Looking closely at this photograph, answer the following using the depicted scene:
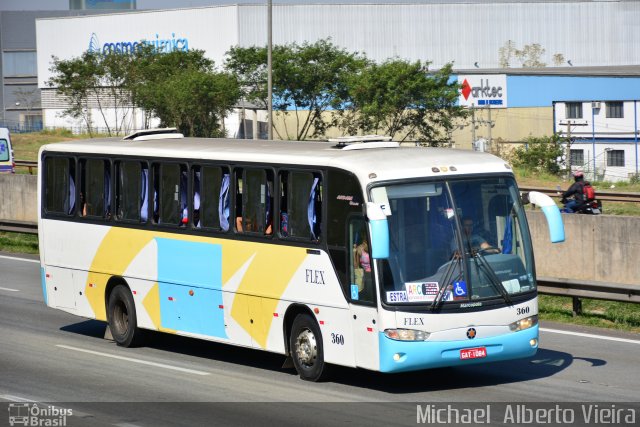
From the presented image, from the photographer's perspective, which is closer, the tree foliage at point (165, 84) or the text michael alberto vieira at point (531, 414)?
the text michael alberto vieira at point (531, 414)

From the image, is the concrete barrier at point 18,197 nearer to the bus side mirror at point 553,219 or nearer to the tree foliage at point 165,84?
the bus side mirror at point 553,219

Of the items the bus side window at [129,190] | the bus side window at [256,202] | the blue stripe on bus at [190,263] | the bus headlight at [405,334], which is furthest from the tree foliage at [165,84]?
the bus headlight at [405,334]

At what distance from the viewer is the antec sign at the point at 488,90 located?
76.8 metres

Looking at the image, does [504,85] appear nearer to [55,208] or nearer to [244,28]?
[244,28]

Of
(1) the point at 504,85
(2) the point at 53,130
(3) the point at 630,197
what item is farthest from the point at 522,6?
(3) the point at 630,197

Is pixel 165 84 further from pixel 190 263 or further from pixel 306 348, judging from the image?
pixel 306 348

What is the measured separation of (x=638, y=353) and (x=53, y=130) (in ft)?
319

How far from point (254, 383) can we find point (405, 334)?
210 cm

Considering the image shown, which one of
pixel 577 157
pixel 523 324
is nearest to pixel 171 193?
pixel 523 324

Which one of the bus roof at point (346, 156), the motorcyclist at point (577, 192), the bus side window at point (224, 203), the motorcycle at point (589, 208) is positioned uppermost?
the bus roof at point (346, 156)

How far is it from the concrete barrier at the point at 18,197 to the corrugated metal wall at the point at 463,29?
2508 inches

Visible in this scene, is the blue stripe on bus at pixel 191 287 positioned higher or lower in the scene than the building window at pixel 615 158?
lower

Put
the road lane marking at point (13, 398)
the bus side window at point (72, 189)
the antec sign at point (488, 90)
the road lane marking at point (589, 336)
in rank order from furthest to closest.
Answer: the antec sign at point (488, 90) → the bus side window at point (72, 189) → the road lane marking at point (589, 336) → the road lane marking at point (13, 398)

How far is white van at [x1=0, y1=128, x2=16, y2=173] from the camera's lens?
43.4 metres
